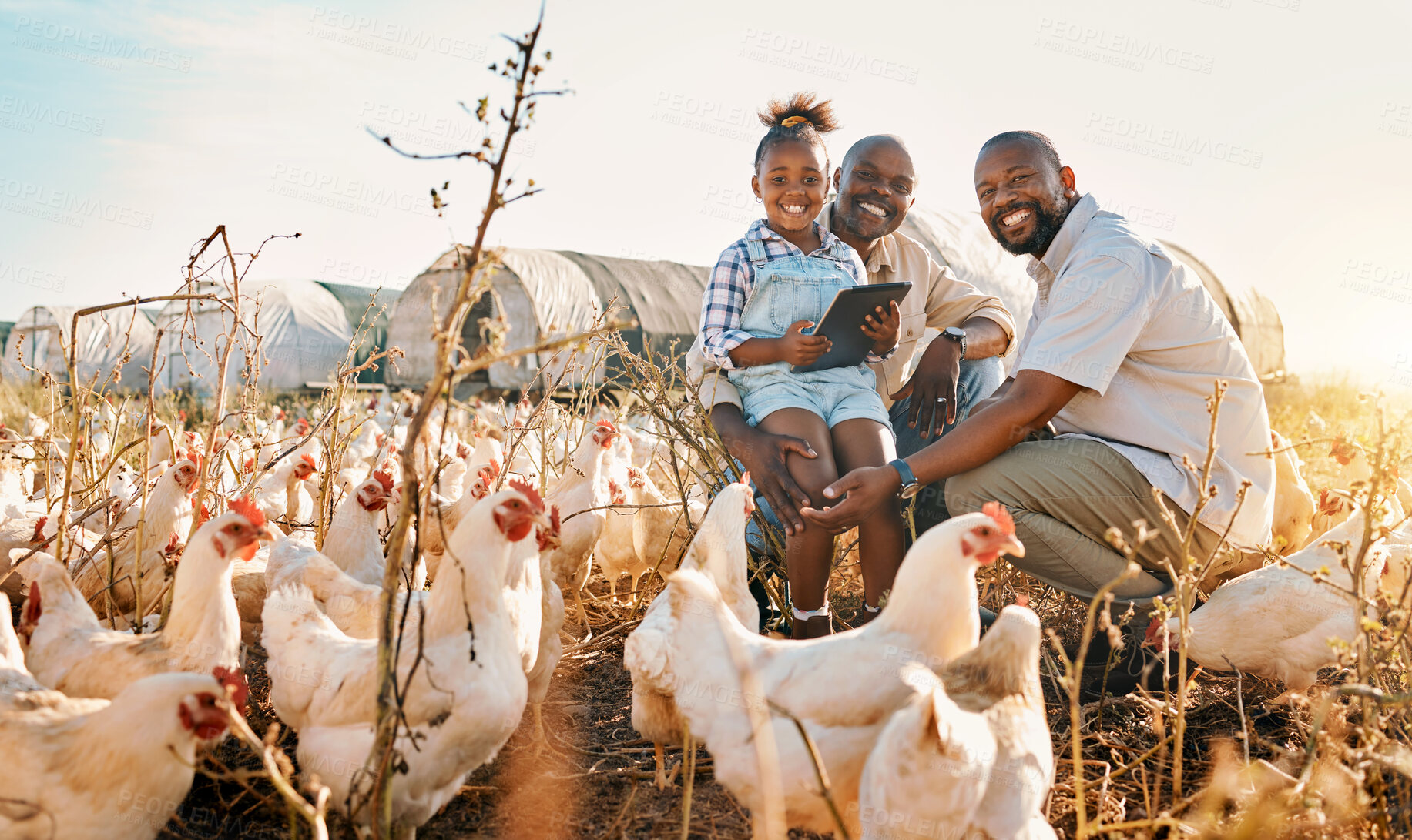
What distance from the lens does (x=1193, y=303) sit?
329cm

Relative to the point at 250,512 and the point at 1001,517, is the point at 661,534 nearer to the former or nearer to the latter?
the point at 250,512

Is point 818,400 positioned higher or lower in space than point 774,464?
higher

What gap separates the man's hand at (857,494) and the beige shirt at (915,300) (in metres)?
1.35

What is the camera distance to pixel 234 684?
7.11ft

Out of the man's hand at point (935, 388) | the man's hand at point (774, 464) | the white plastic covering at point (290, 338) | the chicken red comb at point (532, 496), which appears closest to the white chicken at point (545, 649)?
the chicken red comb at point (532, 496)

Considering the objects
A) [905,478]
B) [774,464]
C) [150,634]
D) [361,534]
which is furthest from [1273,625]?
[150,634]

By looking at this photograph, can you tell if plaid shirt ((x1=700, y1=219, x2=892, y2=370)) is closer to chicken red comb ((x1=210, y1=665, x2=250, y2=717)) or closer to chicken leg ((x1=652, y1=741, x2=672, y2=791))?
chicken leg ((x1=652, y1=741, x2=672, y2=791))

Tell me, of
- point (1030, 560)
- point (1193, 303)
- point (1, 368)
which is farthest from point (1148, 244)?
point (1, 368)

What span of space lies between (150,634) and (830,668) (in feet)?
6.86

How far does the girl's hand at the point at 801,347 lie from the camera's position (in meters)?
3.44

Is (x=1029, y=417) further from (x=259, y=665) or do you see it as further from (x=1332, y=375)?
Answer: (x=1332, y=375)

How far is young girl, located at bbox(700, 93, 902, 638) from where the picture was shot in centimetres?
324

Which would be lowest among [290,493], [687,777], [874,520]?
[290,493]

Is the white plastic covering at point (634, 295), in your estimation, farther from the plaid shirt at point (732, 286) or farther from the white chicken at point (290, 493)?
the plaid shirt at point (732, 286)
